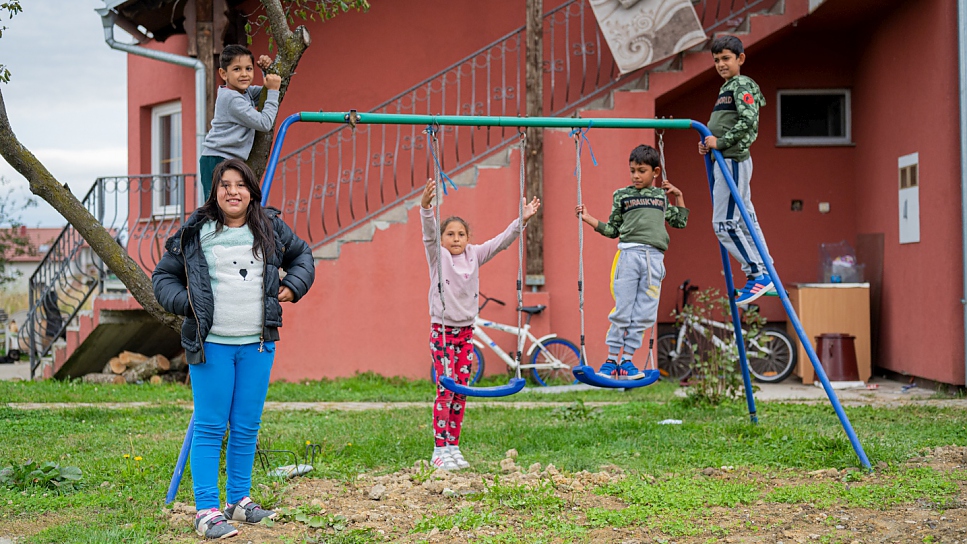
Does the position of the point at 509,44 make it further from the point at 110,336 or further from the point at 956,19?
the point at 110,336

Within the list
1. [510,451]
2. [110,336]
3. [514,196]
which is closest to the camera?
[510,451]

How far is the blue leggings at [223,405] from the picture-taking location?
14.6 feet

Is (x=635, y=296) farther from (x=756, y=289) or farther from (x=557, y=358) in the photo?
(x=557, y=358)

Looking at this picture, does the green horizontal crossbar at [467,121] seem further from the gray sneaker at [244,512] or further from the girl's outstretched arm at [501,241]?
the gray sneaker at [244,512]

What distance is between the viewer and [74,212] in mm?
5715

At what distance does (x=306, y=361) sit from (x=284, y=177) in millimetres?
2097

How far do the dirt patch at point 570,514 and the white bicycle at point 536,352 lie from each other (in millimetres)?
4491

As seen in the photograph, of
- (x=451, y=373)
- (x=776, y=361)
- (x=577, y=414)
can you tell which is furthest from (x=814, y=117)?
(x=451, y=373)

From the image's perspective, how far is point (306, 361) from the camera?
425 inches

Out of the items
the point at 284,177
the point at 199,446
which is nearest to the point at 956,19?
the point at 284,177

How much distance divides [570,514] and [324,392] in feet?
17.7

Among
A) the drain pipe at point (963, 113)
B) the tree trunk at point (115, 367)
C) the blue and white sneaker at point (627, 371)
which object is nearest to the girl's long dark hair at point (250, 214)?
the blue and white sneaker at point (627, 371)

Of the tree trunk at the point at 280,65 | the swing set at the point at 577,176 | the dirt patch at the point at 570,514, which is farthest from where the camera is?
the tree trunk at the point at 280,65

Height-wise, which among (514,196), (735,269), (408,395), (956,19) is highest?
(956,19)
